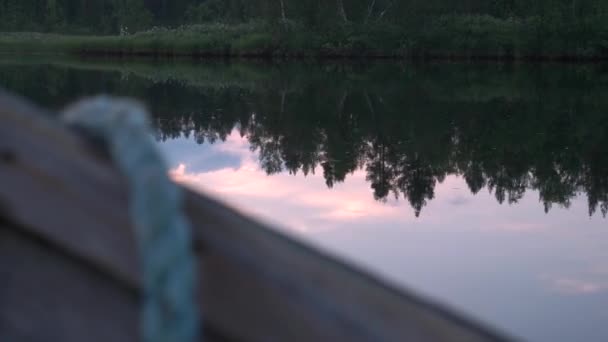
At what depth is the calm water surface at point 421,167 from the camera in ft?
14.9

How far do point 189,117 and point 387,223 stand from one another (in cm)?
577

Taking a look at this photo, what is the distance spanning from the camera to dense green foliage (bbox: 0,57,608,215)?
24.6 feet

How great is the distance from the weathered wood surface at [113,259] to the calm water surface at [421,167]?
24 centimetres

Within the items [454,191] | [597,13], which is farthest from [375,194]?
[597,13]

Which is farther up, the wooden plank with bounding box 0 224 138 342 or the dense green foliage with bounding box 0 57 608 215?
the wooden plank with bounding box 0 224 138 342

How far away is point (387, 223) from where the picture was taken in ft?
18.6

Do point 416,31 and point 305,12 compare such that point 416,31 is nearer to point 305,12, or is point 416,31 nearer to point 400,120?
point 305,12

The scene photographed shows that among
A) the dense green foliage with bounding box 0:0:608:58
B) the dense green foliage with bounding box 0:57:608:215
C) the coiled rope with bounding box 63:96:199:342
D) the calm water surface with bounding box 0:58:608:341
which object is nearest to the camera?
the coiled rope with bounding box 63:96:199:342

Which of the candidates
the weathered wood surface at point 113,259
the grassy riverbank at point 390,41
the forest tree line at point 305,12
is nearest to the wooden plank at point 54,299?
the weathered wood surface at point 113,259

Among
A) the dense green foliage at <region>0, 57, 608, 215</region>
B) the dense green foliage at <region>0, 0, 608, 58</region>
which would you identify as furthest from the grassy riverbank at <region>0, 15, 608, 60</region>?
the dense green foliage at <region>0, 57, 608, 215</region>

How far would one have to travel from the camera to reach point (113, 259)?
0.66 metres

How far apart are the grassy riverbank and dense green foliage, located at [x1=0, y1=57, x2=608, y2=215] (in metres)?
4.55

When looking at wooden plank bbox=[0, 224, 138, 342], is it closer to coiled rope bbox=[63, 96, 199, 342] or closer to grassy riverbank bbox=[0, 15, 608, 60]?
coiled rope bbox=[63, 96, 199, 342]

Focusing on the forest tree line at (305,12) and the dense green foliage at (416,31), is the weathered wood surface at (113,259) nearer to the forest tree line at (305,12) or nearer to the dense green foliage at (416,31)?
the dense green foliage at (416,31)
